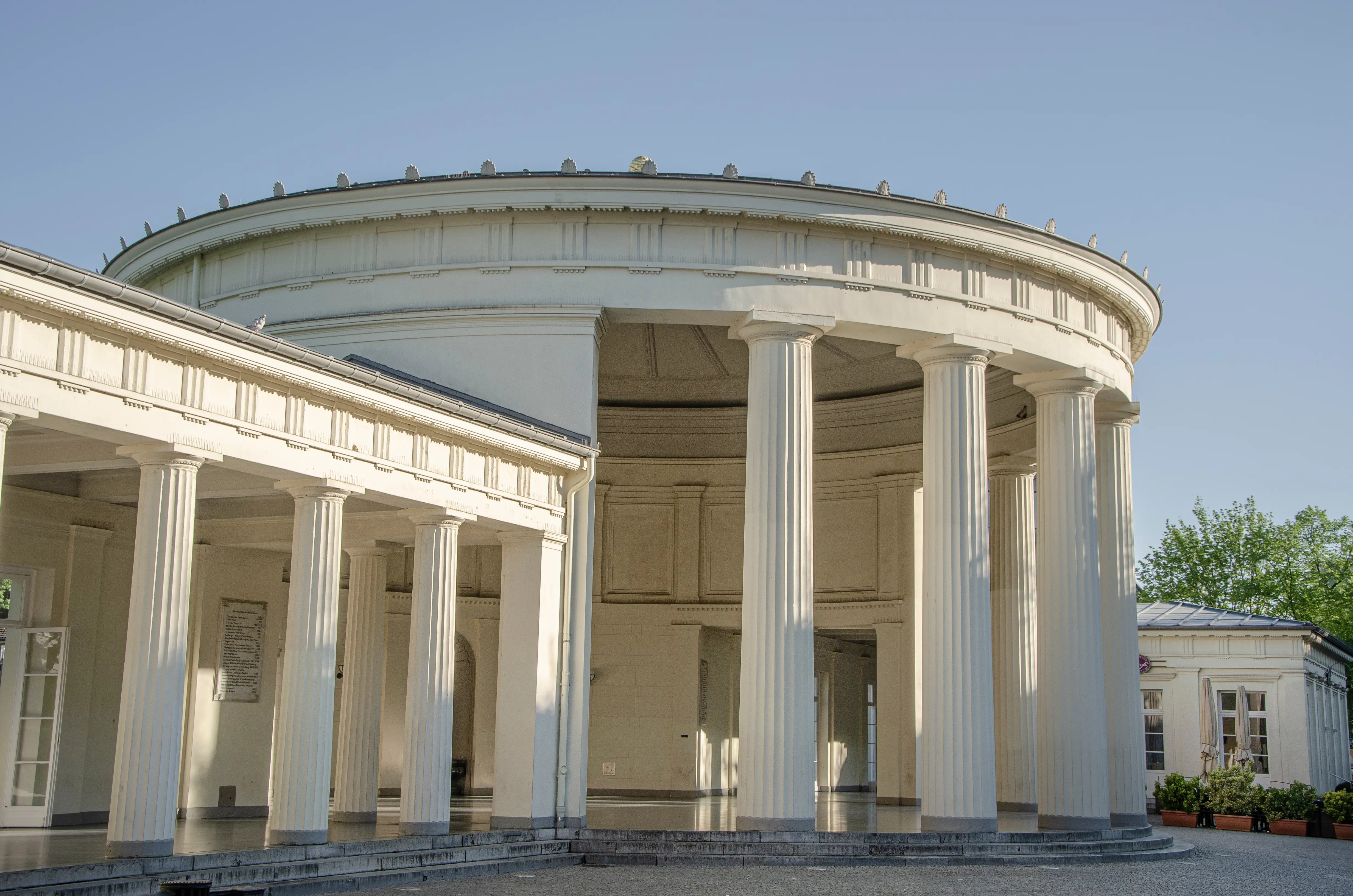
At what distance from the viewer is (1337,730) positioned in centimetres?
4753

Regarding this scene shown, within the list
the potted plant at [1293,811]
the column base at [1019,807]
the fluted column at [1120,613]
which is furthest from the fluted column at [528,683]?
the potted plant at [1293,811]

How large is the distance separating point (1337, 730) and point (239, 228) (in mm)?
40194

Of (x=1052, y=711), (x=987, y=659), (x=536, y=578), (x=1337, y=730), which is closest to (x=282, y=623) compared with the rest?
(x=536, y=578)

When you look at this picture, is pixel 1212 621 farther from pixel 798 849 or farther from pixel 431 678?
pixel 431 678

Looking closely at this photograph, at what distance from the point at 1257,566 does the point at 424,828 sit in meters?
54.8

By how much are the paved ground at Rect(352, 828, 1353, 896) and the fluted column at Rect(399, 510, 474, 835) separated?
68.8 inches

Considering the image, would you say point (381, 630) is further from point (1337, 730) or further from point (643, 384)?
point (1337, 730)

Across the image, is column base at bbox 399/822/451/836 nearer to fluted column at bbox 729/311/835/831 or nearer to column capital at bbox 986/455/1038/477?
fluted column at bbox 729/311/835/831

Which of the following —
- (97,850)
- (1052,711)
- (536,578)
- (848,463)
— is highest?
(848,463)

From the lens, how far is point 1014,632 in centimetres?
3111

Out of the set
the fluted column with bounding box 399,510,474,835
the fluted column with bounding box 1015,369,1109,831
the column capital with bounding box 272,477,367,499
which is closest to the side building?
the fluted column with bounding box 1015,369,1109,831

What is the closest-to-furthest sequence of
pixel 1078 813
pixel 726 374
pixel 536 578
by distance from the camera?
pixel 536 578 → pixel 1078 813 → pixel 726 374

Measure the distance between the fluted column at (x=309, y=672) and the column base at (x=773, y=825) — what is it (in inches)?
262

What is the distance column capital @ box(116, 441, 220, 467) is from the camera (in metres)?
15.0
